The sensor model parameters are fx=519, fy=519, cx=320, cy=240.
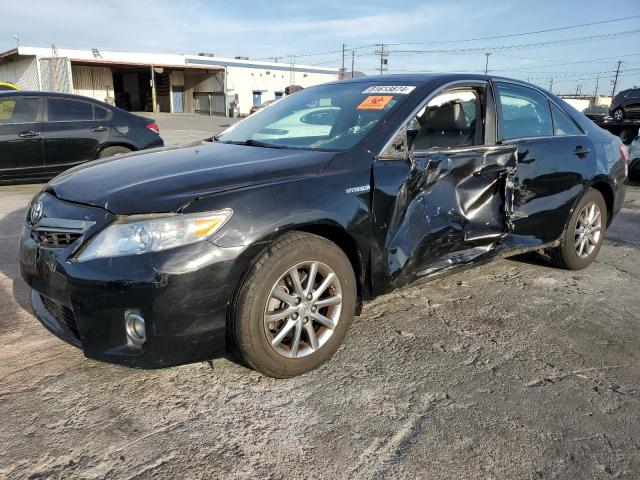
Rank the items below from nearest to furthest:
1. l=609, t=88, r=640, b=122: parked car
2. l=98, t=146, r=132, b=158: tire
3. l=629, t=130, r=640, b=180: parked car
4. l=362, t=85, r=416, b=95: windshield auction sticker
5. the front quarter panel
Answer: the front quarter panel < l=362, t=85, r=416, b=95: windshield auction sticker < l=98, t=146, r=132, b=158: tire < l=629, t=130, r=640, b=180: parked car < l=609, t=88, r=640, b=122: parked car

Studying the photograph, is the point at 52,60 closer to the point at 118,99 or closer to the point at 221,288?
the point at 118,99

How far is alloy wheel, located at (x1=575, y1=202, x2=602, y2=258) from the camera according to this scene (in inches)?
176

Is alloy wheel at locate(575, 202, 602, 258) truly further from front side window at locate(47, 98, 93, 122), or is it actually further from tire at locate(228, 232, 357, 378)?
front side window at locate(47, 98, 93, 122)

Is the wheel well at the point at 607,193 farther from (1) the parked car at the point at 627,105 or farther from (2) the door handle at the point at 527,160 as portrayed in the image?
(1) the parked car at the point at 627,105

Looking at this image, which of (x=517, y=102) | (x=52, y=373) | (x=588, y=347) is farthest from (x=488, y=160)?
(x=52, y=373)


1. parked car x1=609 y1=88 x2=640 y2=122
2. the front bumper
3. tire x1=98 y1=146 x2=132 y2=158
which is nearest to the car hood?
the front bumper

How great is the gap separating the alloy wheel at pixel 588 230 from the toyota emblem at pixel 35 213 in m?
4.03

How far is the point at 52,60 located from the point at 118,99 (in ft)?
34.3

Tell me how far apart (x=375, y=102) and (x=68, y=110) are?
5998 millimetres

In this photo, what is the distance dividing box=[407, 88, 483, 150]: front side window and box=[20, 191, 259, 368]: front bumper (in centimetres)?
153

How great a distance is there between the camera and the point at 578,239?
4.50 metres

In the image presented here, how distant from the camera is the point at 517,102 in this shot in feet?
13.1

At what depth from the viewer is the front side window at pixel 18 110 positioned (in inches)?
285

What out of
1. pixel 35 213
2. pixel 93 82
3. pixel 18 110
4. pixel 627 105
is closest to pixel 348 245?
pixel 35 213
